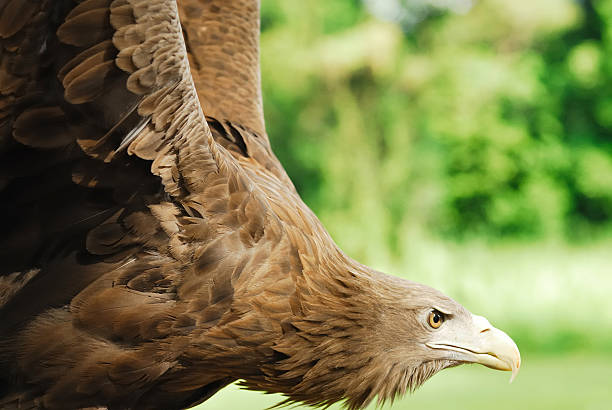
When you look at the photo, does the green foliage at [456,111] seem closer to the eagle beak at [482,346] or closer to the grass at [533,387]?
the grass at [533,387]

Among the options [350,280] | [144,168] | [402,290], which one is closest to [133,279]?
[144,168]

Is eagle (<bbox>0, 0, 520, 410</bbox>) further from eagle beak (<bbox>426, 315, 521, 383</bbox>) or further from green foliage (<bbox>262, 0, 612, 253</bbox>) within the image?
green foliage (<bbox>262, 0, 612, 253</bbox>)

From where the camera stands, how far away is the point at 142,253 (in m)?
2.26

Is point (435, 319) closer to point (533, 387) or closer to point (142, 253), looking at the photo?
point (142, 253)

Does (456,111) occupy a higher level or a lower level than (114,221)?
higher

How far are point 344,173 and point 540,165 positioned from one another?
20.9ft

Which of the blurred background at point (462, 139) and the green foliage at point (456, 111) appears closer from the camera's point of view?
the blurred background at point (462, 139)

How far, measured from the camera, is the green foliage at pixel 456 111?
665 inches

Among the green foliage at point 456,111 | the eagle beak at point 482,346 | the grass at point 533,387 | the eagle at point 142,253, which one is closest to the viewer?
the eagle at point 142,253

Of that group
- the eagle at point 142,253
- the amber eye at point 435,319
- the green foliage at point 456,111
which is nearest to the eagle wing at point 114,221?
the eagle at point 142,253

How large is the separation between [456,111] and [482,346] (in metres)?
18.1

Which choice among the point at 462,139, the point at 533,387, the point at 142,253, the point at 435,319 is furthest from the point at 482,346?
the point at 462,139

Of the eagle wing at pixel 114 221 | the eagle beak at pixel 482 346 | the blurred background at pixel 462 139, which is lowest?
the eagle wing at pixel 114 221

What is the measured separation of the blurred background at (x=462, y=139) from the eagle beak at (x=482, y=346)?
29.0 feet
